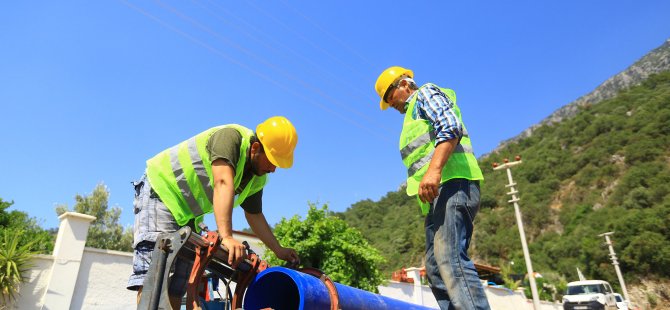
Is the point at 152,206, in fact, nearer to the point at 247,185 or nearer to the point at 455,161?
the point at 247,185

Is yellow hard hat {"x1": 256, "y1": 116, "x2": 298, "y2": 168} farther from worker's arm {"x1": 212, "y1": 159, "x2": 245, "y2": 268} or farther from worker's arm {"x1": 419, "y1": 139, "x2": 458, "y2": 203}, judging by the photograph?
worker's arm {"x1": 419, "y1": 139, "x2": 458, "y2": 203}

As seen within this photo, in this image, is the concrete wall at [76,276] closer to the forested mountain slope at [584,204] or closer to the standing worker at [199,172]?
the standing worker at [199,172]

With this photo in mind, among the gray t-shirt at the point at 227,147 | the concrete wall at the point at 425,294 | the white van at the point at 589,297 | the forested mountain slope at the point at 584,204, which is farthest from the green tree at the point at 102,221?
the forested mountain slope at the point at 584,204

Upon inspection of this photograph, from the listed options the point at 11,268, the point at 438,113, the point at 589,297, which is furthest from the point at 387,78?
the point at 589,297

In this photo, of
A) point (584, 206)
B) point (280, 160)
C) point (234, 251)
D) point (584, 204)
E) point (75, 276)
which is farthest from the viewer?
point (584, 204)

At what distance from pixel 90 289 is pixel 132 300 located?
91 cm

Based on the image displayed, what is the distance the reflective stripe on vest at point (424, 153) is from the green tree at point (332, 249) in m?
6.96

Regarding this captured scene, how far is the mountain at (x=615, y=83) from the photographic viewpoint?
119 metres

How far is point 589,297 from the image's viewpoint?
18.8m

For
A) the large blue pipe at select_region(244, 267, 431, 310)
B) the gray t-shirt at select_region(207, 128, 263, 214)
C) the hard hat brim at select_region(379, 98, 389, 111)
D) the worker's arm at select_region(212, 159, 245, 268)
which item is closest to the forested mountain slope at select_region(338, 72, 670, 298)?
the hard hat brim at select_region(379, 98, 389, 111)

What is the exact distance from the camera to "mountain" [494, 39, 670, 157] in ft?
392

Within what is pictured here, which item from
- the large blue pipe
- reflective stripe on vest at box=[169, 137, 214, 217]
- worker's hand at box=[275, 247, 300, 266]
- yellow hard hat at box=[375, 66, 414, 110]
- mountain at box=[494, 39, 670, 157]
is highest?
mountain at box=[494, 39, 670, 157]

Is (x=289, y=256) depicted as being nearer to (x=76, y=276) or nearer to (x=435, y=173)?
(x=435, y=173)

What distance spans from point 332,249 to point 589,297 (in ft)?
47.0
